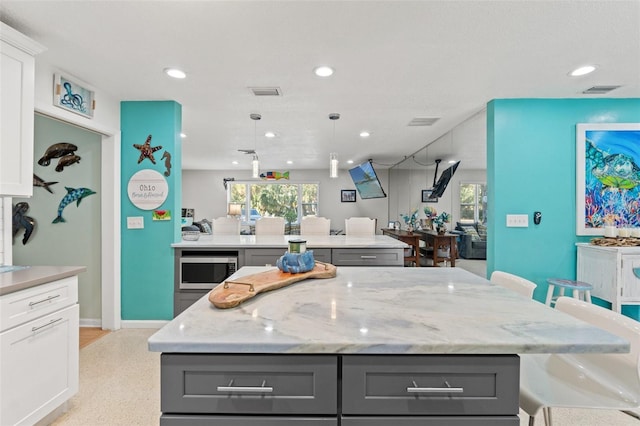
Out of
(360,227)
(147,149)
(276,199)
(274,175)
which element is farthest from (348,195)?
(147,149)

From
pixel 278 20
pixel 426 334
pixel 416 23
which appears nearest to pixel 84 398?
pixel 426 334

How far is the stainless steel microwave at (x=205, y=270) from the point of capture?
3148 mm

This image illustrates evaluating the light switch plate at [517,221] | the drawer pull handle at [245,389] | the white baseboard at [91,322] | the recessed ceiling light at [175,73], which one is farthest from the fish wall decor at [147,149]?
the light switch plate at [517,221]

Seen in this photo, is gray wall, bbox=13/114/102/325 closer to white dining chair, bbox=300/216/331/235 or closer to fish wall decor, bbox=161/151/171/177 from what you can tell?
fish wall decor, bbox=161/151/171/177

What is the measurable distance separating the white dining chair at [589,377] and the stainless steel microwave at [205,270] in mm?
2606

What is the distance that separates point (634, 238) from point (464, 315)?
9.40ft

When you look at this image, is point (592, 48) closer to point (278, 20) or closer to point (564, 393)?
point (278, 20)

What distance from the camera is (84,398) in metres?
2.02

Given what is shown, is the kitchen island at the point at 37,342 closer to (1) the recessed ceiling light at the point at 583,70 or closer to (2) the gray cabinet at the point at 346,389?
(2) the gray cabinet at the point at 346,389

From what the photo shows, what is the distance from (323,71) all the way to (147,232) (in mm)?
2405

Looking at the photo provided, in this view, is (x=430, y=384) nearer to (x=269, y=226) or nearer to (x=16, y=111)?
(x=16, y=111)

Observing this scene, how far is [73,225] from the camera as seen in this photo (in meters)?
3.28

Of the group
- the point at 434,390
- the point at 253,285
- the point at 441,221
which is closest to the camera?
the point at 434,390

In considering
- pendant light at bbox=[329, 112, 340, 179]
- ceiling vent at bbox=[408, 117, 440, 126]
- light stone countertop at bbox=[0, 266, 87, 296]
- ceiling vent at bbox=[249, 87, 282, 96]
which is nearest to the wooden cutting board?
light stone countertop at bbox=[0, 266, 87, 296]
